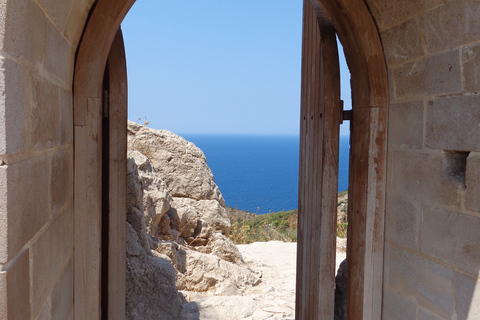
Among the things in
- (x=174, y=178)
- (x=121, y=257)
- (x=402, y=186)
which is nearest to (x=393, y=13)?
(x=402, y=186)

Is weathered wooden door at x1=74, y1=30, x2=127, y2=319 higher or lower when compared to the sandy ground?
higher

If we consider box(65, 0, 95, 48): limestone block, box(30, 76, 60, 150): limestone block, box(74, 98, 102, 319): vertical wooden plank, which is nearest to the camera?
box(30, 76, 60, 150): limestone block

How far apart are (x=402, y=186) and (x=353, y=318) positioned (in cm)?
86

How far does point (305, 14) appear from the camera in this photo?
10.7 feet

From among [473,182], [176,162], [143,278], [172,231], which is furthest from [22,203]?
[176,162]

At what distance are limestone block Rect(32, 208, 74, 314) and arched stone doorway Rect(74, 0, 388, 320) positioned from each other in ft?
0.66

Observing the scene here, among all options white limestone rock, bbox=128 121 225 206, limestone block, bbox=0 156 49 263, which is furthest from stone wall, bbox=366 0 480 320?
white limestone rock, bbox=128 121 225 206

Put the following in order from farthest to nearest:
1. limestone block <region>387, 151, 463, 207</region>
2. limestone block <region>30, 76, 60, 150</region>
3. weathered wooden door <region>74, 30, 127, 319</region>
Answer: weathered wooden door <region>74, 30, 127, 319</region>, limestone block <region>387, 151, 463, 207</region>, limestone block <region>30, 76, 60, 150</region>

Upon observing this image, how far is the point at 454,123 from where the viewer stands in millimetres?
1844

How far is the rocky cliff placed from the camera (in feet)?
12.2

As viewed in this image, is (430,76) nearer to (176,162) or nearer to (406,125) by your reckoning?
(406,125)

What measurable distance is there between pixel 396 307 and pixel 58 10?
2.11 meters

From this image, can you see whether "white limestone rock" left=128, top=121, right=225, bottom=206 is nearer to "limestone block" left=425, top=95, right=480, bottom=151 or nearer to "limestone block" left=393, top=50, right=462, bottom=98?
"limestone block" left=393, top=50, right=462, bottom=98

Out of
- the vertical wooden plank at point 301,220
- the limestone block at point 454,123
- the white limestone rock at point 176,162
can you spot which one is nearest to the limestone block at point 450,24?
the limestone block at point 454,123
